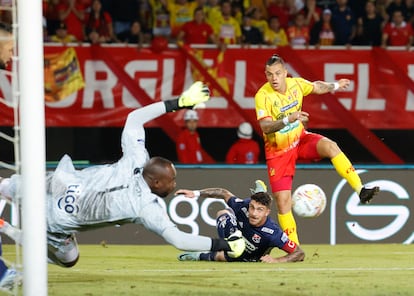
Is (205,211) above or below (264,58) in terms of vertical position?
below

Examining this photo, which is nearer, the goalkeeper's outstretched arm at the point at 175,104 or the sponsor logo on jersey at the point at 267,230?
the goalkeeper's outstretched arm at the point at 175,104

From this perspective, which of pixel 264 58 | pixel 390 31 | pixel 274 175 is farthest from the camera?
pixel 390 31

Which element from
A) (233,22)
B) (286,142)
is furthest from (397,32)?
(286,142)

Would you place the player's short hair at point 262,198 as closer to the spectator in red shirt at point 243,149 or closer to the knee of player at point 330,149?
the knee of player at point 330,149

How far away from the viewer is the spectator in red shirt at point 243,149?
51.1ft

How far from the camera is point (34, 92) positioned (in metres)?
7.55

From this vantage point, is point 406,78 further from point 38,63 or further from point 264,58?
point 38,63

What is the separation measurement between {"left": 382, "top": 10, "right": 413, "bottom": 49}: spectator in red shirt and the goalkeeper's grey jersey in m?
8.90

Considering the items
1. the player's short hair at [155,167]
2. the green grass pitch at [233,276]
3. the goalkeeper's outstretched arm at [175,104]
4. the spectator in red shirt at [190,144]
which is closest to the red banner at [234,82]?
the spectator in red shirt at [190,144]

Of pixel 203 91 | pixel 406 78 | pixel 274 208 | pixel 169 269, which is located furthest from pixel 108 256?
pixel 406 78

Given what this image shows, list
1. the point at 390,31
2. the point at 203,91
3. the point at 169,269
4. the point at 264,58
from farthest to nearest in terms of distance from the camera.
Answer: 1. the point at 390,31
2. the point at 264,58
3. the point at 169,269
4. the point at 203,91

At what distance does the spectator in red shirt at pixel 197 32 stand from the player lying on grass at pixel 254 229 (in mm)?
4894

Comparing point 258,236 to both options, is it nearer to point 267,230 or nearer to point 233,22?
point 267,230

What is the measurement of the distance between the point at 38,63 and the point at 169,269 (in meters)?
3.53
